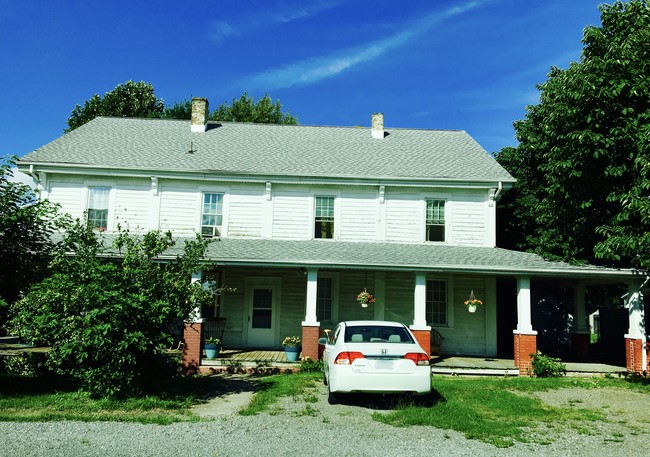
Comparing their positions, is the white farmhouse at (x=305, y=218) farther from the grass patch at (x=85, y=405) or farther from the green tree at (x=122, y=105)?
the green tree at (x=122, y=105)

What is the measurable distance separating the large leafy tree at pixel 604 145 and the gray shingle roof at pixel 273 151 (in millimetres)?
2220

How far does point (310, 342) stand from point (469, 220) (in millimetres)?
7389

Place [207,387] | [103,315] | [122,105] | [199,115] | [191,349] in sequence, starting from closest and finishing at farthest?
[103,315]
[207,387]
[191,349]
[199,115]
[122,105]

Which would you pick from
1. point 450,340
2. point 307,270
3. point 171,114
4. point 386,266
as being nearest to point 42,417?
point 307,270

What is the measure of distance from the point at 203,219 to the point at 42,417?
33.7 feet

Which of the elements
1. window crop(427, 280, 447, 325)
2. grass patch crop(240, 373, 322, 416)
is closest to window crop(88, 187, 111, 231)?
grass patch crop(240, 373, 322, 416)

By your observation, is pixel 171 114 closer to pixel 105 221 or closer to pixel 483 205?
pixel 105 221

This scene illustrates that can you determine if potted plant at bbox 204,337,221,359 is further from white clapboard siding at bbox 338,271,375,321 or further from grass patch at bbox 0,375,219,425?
white clapboard siding at bbox 338,271,375,321

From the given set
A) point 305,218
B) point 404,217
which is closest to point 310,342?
point 305,218

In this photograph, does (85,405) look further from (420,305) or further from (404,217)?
(404,217)

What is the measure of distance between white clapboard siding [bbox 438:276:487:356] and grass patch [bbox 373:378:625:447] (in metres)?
5.48

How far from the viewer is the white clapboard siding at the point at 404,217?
1755 cm

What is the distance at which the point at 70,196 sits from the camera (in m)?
17.3

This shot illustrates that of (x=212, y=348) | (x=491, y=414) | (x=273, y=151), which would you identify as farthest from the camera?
(x=273, y=151)
